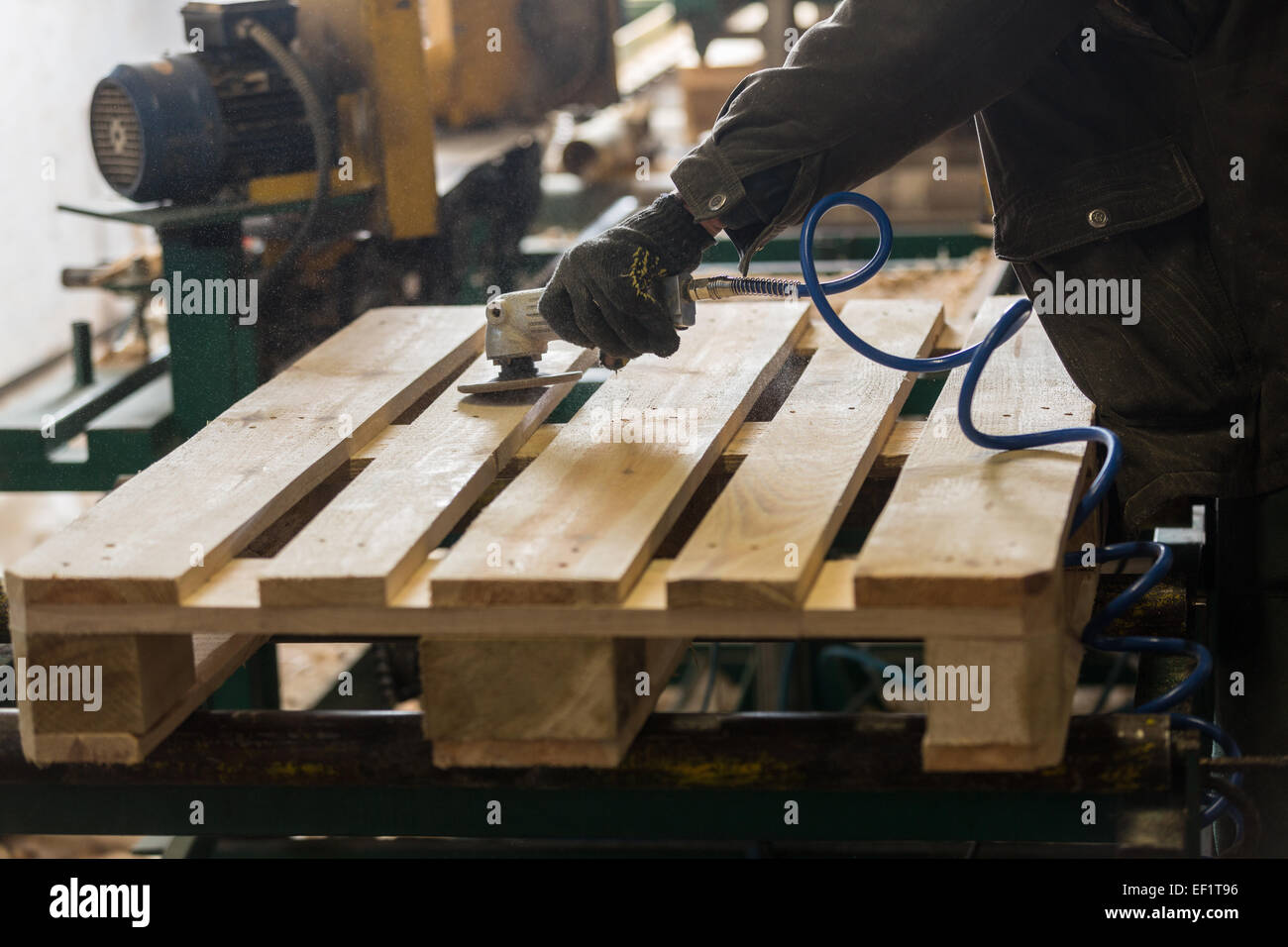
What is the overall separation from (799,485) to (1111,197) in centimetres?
61

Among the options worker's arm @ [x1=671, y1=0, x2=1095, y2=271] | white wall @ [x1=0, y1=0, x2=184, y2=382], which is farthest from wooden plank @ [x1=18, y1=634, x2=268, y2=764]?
white wall @ [x1=0, y1=0, x2=184, y2=382]

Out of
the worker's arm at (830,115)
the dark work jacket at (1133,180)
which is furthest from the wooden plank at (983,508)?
the worker's arm at (830,115)

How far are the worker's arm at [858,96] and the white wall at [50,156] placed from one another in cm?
552

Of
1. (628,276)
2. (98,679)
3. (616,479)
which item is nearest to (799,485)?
(616,479)

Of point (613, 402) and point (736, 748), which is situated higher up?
point (613, 402)

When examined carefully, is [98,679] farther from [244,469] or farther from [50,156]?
[50,156]

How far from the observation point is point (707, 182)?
1846 millimetres

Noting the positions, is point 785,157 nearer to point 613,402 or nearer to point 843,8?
point 843,8

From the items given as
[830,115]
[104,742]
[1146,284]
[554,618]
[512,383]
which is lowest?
[104,742]

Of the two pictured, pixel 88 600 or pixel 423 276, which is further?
pixel 423 276

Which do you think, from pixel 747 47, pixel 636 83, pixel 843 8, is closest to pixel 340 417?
pixel 843 8

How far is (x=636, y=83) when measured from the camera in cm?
684

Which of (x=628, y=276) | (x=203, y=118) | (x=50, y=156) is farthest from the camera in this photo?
(x=50, y=156)

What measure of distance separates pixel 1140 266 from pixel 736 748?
35.1 inches
